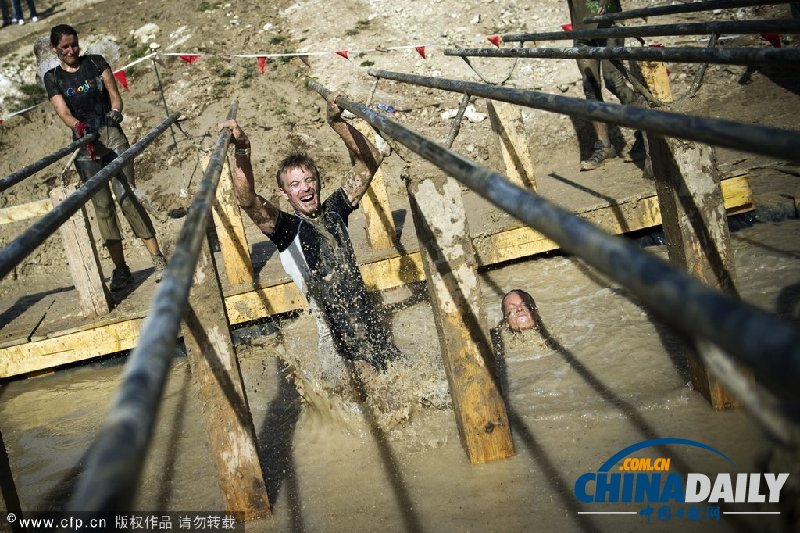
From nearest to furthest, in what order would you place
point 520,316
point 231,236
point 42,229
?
point 42,229, point 520,316, point 231,236

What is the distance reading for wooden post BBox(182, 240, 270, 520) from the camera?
8.64ft

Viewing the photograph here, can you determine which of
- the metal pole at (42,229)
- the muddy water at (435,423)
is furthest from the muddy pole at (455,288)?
the metal pole at (42,229)

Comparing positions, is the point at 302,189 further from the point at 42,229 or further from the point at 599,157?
the point at 599,157

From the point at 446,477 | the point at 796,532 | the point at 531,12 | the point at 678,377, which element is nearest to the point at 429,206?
the point at 446,477

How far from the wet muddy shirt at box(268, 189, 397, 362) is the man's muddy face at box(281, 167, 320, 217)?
0.19ft

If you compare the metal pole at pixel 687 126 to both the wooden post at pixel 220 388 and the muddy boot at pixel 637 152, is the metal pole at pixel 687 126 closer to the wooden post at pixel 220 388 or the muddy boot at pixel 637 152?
the wooden post at pixel 220 388

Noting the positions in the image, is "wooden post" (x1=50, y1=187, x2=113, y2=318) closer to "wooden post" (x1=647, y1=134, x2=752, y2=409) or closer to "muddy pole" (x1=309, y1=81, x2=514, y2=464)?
"muddy pole" (x1=309, y1=81, x2=514, y2=464)

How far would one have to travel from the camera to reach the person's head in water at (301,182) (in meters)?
3.72

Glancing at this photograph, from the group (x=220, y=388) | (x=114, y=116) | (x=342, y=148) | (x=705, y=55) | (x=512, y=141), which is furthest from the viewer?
(x=342, y=148)

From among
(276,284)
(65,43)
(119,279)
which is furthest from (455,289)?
(65,43)

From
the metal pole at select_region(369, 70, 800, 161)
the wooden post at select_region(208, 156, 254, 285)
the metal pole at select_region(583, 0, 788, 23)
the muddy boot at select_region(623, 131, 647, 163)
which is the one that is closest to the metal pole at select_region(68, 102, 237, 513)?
the metal pole at select_region(369, 70, 800, 161)

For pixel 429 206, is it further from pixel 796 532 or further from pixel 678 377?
pixel 796 532

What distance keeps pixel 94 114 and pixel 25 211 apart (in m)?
1.10

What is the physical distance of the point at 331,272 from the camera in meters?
3.81
